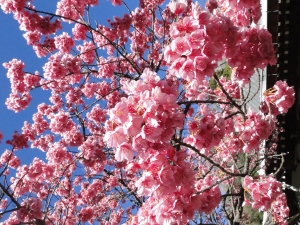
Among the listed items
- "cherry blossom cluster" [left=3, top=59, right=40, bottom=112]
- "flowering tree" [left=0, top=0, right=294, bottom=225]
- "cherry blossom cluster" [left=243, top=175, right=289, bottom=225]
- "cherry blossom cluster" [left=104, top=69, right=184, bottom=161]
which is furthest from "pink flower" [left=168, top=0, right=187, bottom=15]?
"cherry blossom cluster" [left=3, top=59, right=40, bottom=112]

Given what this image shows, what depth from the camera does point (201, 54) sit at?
288 cm

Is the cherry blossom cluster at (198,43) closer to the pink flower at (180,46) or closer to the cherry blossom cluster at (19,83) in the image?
the pink flower at (180,46)

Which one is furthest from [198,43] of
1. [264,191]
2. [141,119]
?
[264,191]

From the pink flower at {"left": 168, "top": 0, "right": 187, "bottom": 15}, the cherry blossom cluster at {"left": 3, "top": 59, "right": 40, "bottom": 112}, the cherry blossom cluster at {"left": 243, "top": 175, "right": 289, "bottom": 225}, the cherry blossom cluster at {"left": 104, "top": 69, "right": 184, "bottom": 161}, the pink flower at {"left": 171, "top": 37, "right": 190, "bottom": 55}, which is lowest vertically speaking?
the cherry blossom cluster at {"left": 104, "top": 69, "right": 184, "bottom": 161}

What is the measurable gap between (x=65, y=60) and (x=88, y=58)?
1.54 meters

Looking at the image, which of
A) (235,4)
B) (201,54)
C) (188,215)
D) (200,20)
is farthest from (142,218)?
(235,4)

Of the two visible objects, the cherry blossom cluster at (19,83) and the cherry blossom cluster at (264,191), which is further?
the cherry blossom cluster at (19,83)

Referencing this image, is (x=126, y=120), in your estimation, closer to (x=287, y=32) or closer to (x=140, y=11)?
(x=140, y=11)

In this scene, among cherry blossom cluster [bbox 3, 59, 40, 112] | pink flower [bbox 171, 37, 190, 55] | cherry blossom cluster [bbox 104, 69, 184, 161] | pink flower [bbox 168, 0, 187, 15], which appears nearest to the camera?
cherry blossom cluster [bbox 104, 69, 184, 161]

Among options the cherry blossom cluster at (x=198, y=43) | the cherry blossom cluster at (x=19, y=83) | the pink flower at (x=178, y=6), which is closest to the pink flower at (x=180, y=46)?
the cherry blossom cluster at (x=198, y=43)

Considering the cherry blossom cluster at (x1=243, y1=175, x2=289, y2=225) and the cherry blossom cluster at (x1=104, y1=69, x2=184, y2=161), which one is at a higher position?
the cherry blossom cluster at (x1=243, y1=175, x2=289, y2=225)

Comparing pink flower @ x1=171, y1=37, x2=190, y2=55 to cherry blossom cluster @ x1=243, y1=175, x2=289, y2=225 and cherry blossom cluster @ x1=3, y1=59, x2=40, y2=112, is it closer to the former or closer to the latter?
cherry blossom cluster @ x1=243, y1=175, x2=289, y2=225

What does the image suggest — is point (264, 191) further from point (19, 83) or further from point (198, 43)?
Answer: point (19, 83)

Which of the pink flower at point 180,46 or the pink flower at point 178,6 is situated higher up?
the pink flower at point 178,6
